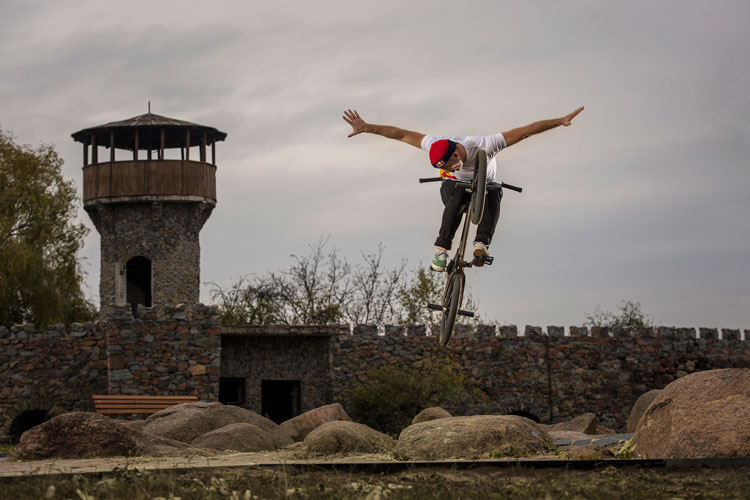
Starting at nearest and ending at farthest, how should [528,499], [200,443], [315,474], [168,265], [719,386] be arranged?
[528,499], [315,474], [719,386], [200,443], [168,265]

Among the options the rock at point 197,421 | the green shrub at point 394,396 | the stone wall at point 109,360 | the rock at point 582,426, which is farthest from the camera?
the green shrub at point 394,396

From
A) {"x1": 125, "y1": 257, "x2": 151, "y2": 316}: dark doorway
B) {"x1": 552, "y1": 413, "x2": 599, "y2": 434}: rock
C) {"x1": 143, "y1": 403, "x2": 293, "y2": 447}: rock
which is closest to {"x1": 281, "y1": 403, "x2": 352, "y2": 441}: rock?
{"x1": 143, "y1": 403, "x2": 293, "y2": 447}: rock

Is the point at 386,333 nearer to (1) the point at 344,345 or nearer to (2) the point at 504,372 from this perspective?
(1) the point at 344,345

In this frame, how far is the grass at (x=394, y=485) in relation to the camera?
739 cm

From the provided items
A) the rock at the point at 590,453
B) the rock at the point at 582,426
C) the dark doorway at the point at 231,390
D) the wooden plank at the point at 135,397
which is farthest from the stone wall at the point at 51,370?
the rock at the point at 590,453

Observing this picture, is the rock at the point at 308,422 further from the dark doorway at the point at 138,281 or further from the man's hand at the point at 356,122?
the dark doorway at the point at 138,281

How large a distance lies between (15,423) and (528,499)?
20.6 meters

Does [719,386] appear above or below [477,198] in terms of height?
below

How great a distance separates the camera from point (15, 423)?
25438mm

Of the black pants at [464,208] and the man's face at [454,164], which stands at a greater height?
the man's face at [454,164]

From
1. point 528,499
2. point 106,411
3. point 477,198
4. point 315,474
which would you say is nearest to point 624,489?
point 528,499

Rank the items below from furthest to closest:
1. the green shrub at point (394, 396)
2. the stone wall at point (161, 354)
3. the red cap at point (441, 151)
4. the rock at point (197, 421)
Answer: the green shrub at point (394, 396) < the stone wall at point (161, 354) < the rock at point (197, 421) < the red cap at point (441, 151)

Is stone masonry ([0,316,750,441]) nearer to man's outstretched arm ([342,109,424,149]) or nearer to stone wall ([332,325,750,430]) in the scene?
stone wall ([332,325,750,430])

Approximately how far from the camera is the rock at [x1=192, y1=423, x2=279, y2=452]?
1338 cm
